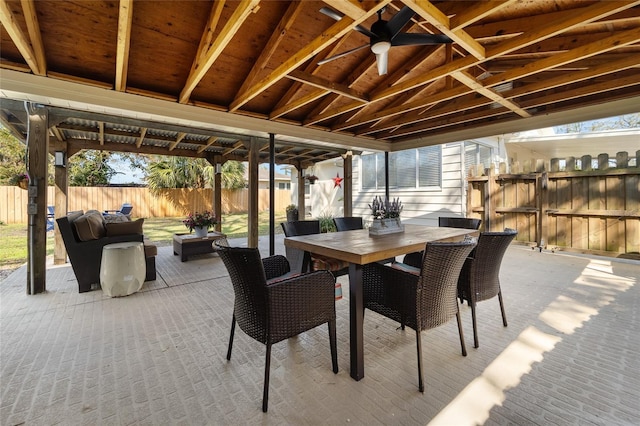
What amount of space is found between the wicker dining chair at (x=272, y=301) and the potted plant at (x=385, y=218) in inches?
49.9

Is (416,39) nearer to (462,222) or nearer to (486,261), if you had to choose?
(486,261)

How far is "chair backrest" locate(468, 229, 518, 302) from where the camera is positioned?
252cm

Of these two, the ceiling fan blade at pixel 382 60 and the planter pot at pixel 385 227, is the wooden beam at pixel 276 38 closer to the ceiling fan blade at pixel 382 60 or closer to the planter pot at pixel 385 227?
the ceiling fan blade at pixel 382 60

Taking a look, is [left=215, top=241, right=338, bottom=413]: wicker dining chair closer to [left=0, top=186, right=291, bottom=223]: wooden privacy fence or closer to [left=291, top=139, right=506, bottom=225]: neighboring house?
[left=291, top=139, right=506, bottom=225]: neighboring house

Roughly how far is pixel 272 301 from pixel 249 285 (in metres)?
0.20

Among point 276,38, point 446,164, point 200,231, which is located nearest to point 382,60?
point 276,38

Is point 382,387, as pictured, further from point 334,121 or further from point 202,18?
point 334,121

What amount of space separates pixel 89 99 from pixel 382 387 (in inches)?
181

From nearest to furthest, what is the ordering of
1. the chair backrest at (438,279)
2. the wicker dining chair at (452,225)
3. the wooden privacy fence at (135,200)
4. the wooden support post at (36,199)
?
the chair backrest at (438,279)
the wicker dining chair at (452,225)
the wooden support post at (36,199)
the wooden privacy fence at (135,200)

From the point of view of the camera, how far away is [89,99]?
3523 mm

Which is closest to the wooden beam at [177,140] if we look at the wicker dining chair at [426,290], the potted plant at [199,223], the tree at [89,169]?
the potted plant at [199,223]

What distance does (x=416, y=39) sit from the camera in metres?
2.50

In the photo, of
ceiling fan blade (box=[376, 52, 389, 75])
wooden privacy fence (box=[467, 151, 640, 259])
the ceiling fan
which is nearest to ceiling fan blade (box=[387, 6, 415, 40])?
the ceiling fan

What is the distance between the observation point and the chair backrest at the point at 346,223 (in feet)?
13.6
